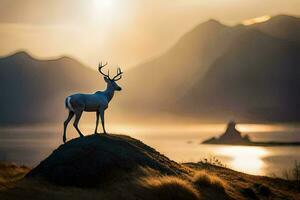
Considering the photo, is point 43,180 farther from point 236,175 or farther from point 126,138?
point 236,175

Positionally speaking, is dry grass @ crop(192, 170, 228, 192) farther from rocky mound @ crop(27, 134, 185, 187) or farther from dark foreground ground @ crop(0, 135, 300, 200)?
rocky mound @ crop(27, 134, 185, 187)

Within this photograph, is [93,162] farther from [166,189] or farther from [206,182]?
[206,182]

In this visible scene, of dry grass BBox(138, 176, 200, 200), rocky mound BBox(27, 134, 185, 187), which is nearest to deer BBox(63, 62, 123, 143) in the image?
rocky mound BBox(27, 134, 185, 187)

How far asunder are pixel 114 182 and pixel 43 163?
3718 millimetres

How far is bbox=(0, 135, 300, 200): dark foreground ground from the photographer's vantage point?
25484 millimetres

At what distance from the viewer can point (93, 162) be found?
27.8m

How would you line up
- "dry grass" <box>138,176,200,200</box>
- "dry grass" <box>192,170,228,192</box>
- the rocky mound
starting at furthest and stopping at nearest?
1. "dry grass" <box>192,170,228,192</box>
2. the rocky mound
3. "dry grass" <box>138,176,200,200</box>

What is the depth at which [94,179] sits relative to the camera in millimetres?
27016

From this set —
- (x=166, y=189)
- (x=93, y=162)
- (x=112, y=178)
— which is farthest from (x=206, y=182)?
(x=93, y=162)

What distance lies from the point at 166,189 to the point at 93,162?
11.1 ft

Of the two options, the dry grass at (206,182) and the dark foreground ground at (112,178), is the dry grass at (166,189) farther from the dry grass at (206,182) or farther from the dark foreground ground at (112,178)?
the dry grass at (206,182)


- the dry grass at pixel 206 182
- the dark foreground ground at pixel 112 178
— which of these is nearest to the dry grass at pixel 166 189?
the dark foreground ground at pixel 112 178

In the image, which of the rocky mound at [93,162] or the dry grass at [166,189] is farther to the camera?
the rocky mound at [93,162]

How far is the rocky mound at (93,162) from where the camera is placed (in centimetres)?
2700
